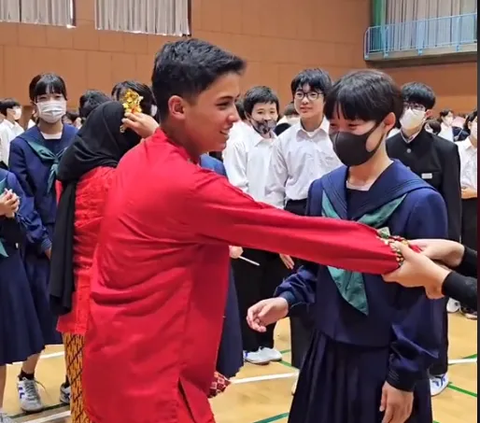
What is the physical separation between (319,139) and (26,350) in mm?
1869

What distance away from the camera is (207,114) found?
54.4 inches

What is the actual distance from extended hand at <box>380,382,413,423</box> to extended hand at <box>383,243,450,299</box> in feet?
1.15

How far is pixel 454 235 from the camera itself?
11.9ft

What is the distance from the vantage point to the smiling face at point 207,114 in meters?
1.38

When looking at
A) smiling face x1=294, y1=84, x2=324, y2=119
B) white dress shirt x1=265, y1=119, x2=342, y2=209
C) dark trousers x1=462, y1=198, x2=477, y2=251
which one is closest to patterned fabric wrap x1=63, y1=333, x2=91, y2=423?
white dress shirt x1=265, y1=119, x2=342, y2=209

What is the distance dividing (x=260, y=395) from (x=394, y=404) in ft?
6.84

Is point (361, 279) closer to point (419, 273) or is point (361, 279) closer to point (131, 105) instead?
point (419, 273)

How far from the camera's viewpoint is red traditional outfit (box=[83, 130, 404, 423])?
4.17ft

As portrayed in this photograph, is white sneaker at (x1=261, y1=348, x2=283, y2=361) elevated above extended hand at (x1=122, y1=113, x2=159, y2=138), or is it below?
below

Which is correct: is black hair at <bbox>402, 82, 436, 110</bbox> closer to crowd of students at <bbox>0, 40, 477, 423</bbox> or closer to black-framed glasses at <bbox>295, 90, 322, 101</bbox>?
black-framed glasses at <bbox>295, 90, 322, 101</bbox>

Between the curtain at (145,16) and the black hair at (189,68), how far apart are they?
10004 millimetres

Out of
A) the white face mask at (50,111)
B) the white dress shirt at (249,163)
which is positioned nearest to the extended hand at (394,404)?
the white face mask at (50,111)

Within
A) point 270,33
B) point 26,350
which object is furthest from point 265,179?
point 270,33

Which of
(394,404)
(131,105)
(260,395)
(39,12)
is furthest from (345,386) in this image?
(39,12)
